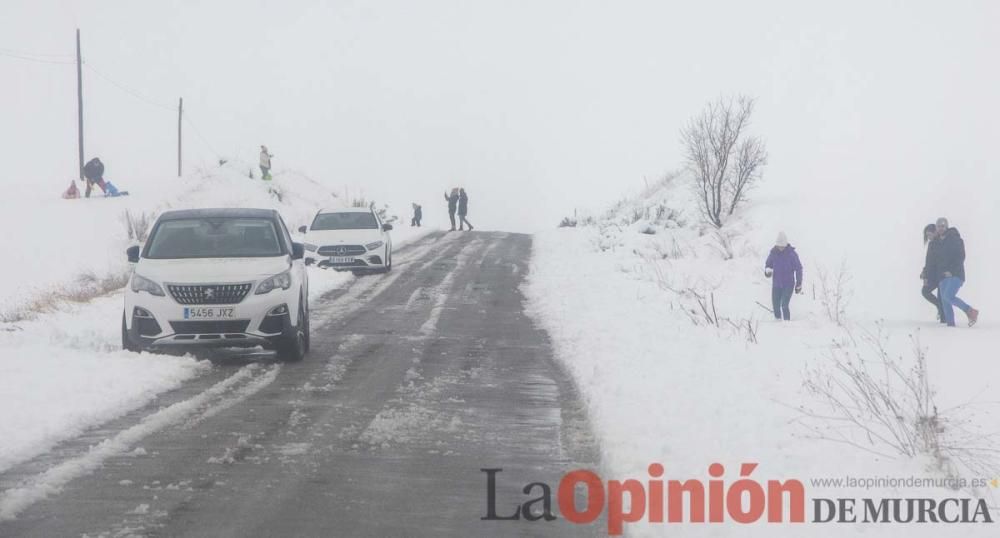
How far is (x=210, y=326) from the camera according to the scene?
422 inches

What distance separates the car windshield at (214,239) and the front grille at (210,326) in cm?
120

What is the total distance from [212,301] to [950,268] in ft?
37.6

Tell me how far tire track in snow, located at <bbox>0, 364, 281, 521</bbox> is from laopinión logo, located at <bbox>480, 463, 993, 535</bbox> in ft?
8.74

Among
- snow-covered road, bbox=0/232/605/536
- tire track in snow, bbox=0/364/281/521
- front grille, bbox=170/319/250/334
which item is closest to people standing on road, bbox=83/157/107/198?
snow-covered road, bbox=0/232/605/536

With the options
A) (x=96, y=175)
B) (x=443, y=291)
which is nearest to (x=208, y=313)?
(x=443, y=291)

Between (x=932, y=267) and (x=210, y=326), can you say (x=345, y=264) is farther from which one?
(x=932, y=267)

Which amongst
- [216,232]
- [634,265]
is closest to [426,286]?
[634,265]

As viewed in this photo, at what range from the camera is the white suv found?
10.7 meters

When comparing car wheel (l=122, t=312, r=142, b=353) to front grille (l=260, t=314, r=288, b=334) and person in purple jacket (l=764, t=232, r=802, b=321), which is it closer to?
front grille (l=260, t=314, r=288, b=334)

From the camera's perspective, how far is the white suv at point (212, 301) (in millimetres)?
10703

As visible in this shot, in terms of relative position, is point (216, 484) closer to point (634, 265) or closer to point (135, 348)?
point (135, 348)

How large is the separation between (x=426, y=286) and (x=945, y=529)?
53.5ft

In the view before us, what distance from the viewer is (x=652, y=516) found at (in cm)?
541

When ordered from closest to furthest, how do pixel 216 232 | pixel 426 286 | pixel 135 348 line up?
pixel 135 348 → pixel 216 232 → pixel 426 286
